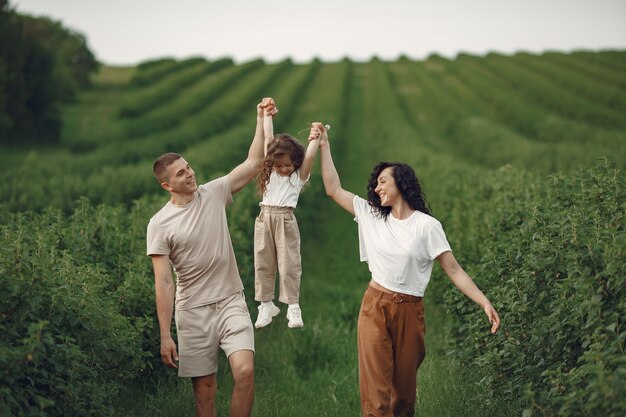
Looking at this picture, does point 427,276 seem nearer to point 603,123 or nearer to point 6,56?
point 603,123

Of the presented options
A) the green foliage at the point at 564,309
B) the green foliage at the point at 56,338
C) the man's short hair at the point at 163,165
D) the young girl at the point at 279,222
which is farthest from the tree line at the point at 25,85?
the green foliage at the point at 564,309

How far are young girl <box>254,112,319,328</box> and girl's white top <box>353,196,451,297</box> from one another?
871 mm

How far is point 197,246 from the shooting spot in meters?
5.38

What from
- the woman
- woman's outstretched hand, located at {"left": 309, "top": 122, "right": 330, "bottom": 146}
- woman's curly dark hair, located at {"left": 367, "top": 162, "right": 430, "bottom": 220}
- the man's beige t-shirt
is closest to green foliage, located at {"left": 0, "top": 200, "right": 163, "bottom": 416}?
the man's beige t-shirt

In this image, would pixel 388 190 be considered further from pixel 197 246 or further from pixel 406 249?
pixel 197 246

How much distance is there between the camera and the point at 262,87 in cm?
5481

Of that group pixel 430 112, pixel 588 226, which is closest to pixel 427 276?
pixel 588 226

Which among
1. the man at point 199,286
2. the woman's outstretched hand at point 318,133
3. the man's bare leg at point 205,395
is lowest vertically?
the man's bare leg at point 205,395

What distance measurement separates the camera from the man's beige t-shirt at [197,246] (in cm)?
536

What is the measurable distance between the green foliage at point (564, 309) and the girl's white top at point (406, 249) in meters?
0.92

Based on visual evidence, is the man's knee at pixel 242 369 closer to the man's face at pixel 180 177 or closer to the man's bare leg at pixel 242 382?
the man's bare leg at pixel 242 382

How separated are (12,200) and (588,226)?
13.1 meters

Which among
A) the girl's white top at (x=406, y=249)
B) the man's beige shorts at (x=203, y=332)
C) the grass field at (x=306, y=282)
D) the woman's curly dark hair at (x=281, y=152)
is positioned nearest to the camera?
the grass field at (x=306, y=282)

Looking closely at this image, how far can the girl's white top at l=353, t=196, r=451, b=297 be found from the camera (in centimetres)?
517
